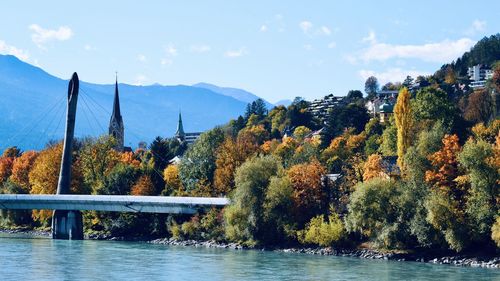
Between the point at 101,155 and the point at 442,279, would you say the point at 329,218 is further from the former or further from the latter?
the point at 101,155

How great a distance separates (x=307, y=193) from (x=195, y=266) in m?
15.5

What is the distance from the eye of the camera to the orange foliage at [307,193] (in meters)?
63.2

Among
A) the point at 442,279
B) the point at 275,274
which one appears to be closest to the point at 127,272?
the point at 275,274

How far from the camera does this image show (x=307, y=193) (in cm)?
6375

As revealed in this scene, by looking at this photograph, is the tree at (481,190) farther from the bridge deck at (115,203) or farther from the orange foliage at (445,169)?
the bridge deck at (115,203)

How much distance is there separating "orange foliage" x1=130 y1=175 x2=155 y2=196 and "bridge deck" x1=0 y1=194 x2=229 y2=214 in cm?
452

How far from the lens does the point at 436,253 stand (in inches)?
2149

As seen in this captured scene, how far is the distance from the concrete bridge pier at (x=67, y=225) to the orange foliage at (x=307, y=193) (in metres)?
20.4

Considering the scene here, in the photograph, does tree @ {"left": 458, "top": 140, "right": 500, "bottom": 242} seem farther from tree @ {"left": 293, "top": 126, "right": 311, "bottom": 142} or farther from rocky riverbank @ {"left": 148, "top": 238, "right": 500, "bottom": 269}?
tree @ {"left": 293, "top": 126, "right": 311, "bottom": 142}

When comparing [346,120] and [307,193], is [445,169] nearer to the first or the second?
[307,193]

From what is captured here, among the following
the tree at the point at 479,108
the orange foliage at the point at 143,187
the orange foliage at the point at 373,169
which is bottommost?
the orange foliage at the point at 143,187

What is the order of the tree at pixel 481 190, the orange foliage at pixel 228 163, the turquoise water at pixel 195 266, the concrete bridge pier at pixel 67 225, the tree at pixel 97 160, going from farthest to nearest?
1. the tree at pixel 97 160
2. the concrete bridge pier at pixel 67 225
3. the orange foliage at pixel 228 163
4. the tree at pixel 481 190
5. the turquoise water at pixel 195 266

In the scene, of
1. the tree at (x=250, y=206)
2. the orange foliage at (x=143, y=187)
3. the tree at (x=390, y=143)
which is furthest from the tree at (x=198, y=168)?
the tree at (x=390, y=143)

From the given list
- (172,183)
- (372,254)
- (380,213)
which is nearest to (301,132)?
(172,183)
